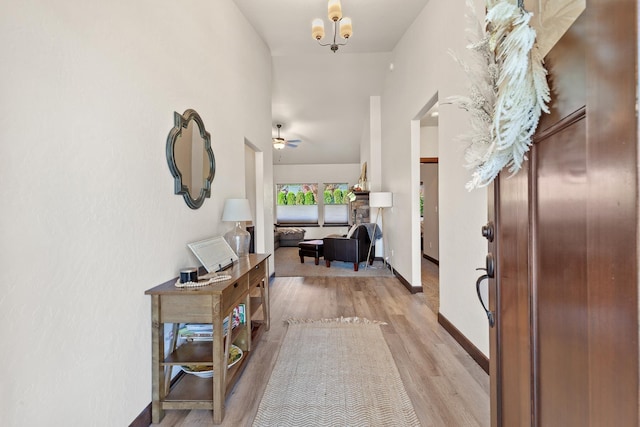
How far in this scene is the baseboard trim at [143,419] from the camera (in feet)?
5.05

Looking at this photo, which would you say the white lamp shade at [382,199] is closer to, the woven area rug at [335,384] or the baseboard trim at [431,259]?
the baseboard trim at [431,259]

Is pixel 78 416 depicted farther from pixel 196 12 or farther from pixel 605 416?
pixel 196 12

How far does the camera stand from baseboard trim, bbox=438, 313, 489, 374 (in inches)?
82.0

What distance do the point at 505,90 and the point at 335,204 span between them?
9.23m

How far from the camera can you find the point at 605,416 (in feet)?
1.33

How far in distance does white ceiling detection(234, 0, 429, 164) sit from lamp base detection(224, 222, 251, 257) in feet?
8.33

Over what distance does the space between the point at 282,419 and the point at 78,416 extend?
949 mm

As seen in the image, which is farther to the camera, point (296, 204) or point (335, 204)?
point (296, 204)

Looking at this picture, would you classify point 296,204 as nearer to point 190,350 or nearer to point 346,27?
point 346,27

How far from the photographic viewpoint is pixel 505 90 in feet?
2.06

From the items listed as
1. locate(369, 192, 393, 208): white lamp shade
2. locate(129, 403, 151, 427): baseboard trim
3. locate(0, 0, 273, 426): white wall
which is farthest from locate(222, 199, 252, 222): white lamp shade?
locate(369, 192, 393, 208): white lamp shade

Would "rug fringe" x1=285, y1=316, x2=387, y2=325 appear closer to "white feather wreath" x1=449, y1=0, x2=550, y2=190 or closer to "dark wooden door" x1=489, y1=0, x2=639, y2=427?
"dark wooden door" x1=489, y1=0, x2=639, y2=427

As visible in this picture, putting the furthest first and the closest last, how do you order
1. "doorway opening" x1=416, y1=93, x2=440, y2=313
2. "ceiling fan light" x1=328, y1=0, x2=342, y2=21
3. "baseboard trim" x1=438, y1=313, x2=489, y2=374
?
"doorway opening" x1=416, y1=93, x2=440, y2=313 < "ceiling fan light" x1=328, y1=0, x2=342, y2=21 < "baseboard trim" x1=438, y1=313, x2=489, y2=374

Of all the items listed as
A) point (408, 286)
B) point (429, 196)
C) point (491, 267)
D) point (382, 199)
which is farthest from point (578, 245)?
point (429, 196)
